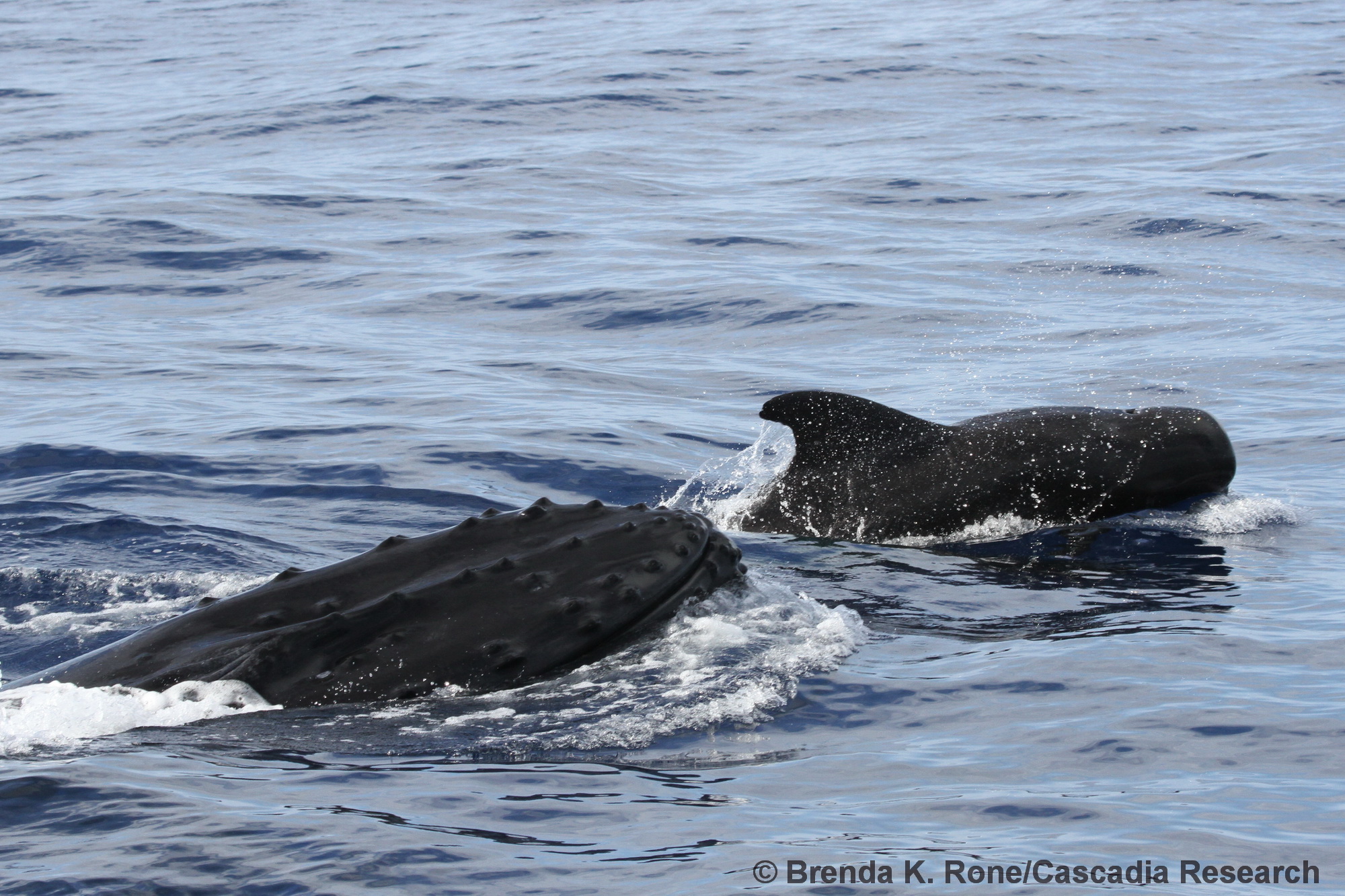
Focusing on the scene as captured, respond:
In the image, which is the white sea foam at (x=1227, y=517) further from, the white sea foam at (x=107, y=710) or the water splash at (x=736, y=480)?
the white sea foam at (x=107, y=710)

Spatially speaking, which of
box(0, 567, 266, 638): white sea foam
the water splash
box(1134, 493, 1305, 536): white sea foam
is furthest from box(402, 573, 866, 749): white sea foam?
box(1134, 493, 1305, 536): white sea foam

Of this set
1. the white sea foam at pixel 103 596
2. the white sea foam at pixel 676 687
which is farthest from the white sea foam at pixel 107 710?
the white sea foam at pixel 103 596

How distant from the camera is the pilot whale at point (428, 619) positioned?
20.8 feet

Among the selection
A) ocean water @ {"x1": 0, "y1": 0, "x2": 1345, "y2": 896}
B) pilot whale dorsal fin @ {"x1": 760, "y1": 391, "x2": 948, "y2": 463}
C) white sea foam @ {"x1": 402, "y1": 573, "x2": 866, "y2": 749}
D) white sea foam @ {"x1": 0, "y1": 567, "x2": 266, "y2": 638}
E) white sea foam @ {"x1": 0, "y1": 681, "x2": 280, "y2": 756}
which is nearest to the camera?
ocean water @ {"x1": 0, "y1": 0, "x2": 1345, "y2": 896}

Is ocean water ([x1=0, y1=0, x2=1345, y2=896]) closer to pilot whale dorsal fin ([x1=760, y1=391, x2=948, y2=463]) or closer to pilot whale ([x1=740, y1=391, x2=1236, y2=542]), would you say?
pilot whale ([x1=740, y1=391, x2=1236, y2=542])

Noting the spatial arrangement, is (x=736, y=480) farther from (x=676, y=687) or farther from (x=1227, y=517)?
(x=676, y=687)

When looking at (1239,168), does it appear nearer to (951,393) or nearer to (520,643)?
(951,393)

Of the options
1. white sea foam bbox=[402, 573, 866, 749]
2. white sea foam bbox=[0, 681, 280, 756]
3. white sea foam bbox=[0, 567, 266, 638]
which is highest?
white sea foam bbox=[0, 681, 280, 756]

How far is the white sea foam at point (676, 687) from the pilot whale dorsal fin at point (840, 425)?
8.23 feet

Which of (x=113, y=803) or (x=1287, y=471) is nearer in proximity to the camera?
(x=113, y=803)

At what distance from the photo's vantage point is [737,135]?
33094mm

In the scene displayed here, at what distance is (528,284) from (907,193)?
28.2 ft

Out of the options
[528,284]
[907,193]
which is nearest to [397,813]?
[528,284]

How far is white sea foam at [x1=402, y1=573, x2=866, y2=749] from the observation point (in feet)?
20.9
